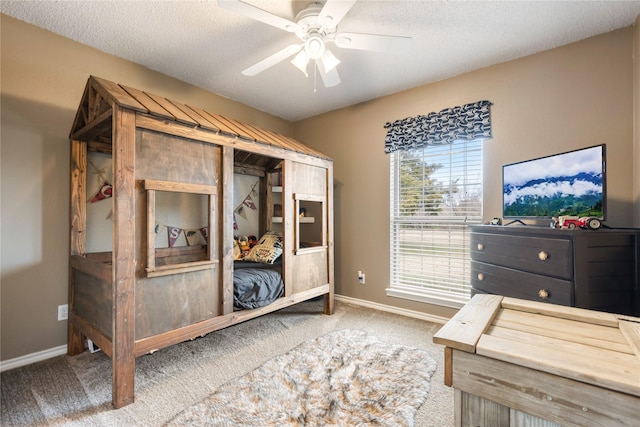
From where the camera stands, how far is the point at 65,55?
7.48ft

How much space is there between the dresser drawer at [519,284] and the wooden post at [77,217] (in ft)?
10.6

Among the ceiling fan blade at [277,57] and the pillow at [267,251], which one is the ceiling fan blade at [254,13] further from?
the pillow at [267,251]

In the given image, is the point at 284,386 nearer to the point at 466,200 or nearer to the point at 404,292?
the point at 404,292

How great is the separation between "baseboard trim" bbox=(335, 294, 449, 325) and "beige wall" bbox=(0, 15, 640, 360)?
1208 mm

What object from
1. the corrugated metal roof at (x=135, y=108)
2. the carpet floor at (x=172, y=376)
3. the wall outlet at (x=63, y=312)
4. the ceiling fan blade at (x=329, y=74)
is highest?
the ceiling fan blade at (x=329, y=74)

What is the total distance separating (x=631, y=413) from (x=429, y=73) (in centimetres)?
293

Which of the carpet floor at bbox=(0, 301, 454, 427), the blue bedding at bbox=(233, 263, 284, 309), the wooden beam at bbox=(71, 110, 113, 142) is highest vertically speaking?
the wooden beam at bbox=(71, 110, 113, 142)

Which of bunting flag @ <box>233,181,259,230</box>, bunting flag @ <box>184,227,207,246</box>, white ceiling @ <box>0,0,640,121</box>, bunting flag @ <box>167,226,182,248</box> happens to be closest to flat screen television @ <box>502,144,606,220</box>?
white ceiling @ <box>0,0,640,121</box>

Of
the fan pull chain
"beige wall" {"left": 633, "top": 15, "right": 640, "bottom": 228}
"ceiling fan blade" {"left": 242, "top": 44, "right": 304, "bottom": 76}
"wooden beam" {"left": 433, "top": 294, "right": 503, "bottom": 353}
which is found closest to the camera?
"wooden beam" {"left": 433, "top": 294, "right": 503, "bottom": 353}

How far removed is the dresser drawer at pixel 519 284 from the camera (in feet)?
5.43

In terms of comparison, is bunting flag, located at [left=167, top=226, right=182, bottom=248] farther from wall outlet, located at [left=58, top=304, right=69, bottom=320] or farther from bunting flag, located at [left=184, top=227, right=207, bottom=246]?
wall outlet, located at [left=58, top=304, right=69, bottom=320]

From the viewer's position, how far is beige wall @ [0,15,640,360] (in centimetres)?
207

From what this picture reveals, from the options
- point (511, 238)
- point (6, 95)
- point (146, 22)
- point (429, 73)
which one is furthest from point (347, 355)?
point (6, 95)

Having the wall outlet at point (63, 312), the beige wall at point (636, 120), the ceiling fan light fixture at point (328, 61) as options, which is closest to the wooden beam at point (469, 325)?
the beige wall at point (636, 120)
